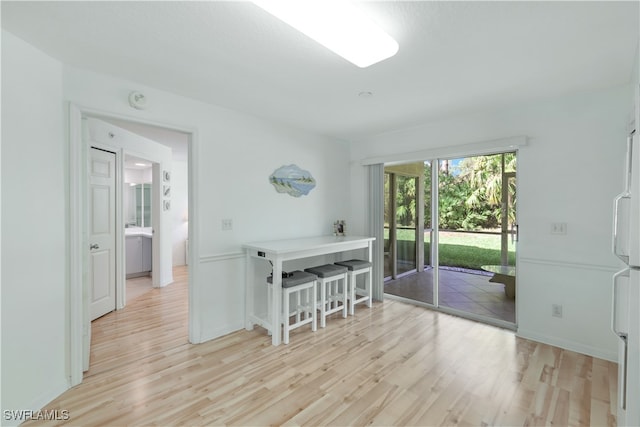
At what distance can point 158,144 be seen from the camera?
15.2 ft

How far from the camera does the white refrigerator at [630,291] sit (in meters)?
1.21

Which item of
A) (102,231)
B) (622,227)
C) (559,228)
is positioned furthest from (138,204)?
(622,227)

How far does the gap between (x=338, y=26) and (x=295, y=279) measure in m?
2.21

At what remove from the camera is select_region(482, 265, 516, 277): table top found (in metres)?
3.41

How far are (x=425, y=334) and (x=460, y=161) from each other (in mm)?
2051

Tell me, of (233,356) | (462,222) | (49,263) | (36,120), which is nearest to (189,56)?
(36,120)

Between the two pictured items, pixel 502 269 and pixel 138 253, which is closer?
pixel 502 269

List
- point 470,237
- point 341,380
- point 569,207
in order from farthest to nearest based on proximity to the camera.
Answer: point 470,237, point 569,207, point 341,380

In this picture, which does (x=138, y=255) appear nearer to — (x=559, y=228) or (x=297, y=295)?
(x=297, y=295)

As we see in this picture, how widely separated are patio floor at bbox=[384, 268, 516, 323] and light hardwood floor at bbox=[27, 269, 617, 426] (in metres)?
0.40

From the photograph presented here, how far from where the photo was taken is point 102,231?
11.4ft

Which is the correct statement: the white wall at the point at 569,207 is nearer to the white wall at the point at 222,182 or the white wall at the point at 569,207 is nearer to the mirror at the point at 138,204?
the white wall at the point at 222,182

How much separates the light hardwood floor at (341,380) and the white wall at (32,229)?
0.99ft

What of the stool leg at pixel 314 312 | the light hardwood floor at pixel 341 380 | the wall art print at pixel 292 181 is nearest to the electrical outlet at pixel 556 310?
the light hardwood floor at pixel 341 380
